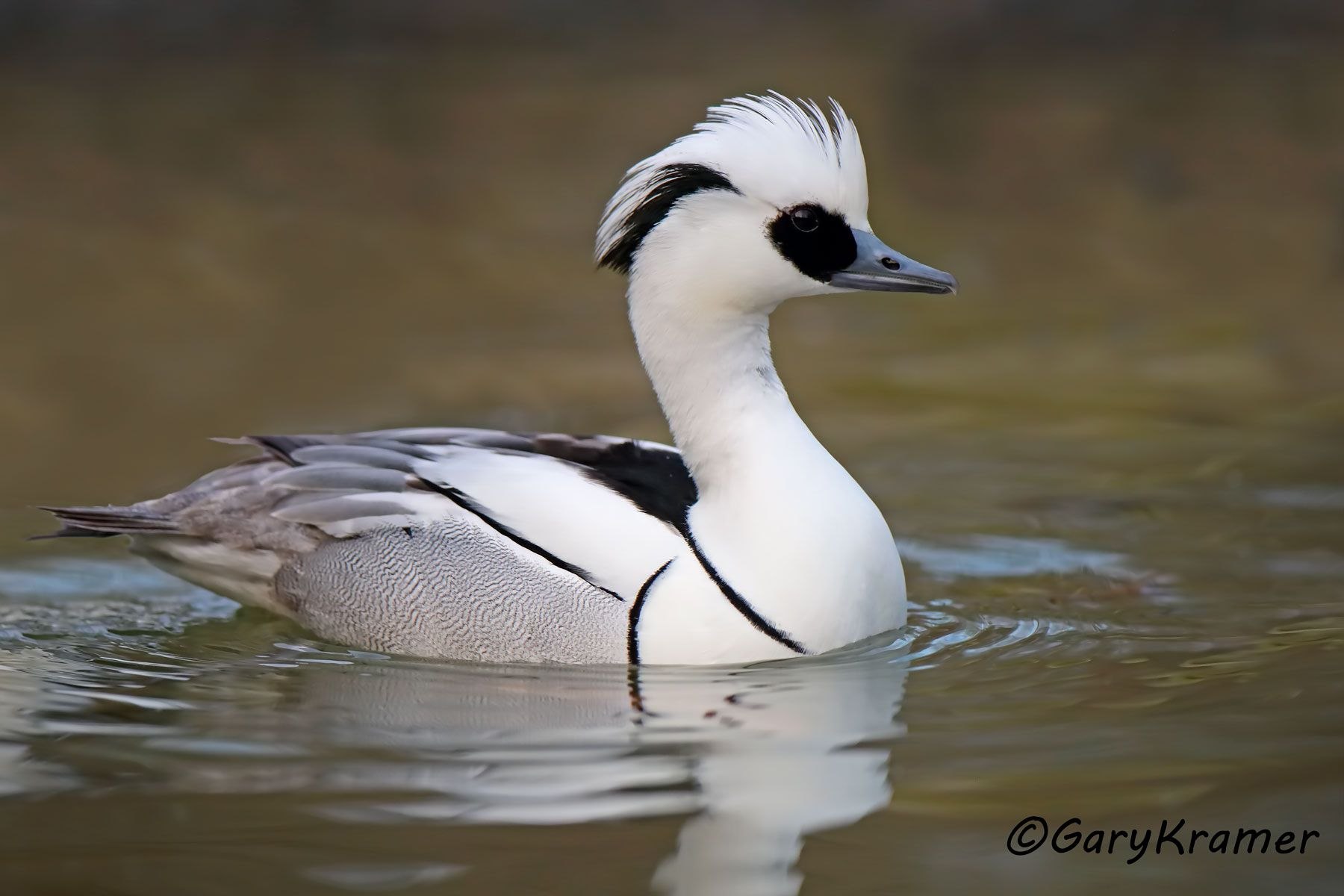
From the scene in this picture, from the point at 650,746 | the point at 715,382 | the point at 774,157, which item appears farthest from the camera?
the point at 715,382

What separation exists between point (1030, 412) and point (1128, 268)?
3446mm

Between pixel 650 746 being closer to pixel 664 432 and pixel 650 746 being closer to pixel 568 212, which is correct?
pixel 664 432

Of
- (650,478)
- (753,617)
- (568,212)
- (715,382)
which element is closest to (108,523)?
(650,478)

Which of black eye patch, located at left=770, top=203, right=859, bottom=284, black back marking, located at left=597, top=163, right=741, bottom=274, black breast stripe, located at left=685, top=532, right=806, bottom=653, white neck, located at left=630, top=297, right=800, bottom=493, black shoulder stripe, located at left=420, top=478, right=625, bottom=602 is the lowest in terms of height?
black breast stripe, located at left=685, top=532, right=806, bottom=653

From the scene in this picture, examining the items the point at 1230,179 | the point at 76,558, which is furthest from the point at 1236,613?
the point at 1230,179

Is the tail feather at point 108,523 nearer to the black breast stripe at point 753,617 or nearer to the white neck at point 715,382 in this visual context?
the white neck at point 715,382

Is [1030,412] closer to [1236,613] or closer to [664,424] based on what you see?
[664,424]

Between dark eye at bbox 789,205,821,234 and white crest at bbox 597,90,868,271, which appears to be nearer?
white crest at bbox 597,90,868,271

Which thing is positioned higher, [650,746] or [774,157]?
[774,157]

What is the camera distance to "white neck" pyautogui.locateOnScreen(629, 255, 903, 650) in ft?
17.0

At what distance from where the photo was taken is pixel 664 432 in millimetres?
8555

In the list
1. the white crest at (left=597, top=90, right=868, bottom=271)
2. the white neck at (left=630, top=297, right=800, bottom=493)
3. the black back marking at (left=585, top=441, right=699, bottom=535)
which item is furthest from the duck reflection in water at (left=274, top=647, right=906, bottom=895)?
the white crest at (left=597, top=90, right=868, bottom=271)

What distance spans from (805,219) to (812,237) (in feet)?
0.19

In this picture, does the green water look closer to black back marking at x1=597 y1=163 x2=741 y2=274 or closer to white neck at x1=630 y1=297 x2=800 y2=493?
white neck at x1=630 y1=297 x2=800 y2=493
